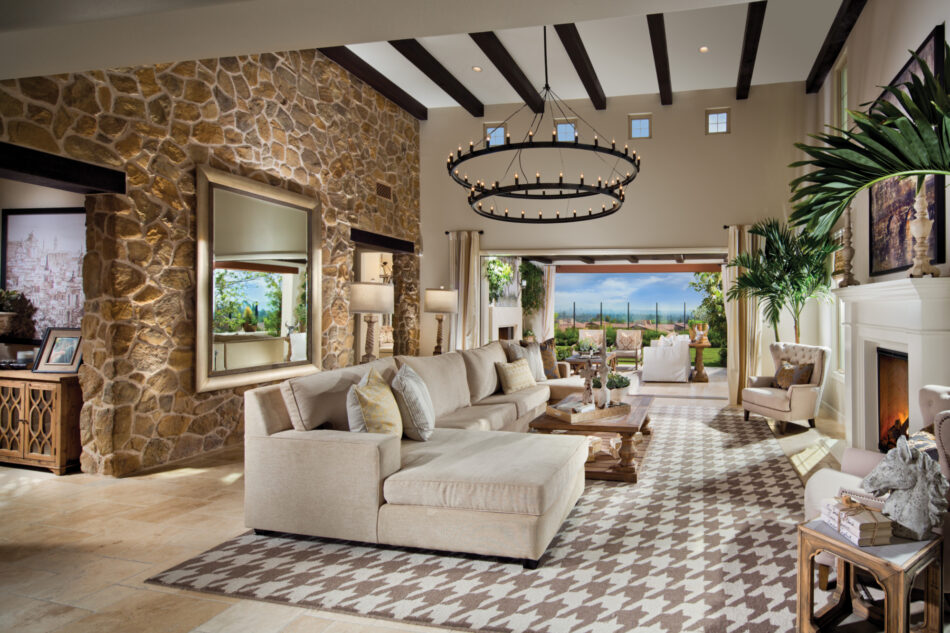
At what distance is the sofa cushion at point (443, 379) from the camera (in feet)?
→ 15.4

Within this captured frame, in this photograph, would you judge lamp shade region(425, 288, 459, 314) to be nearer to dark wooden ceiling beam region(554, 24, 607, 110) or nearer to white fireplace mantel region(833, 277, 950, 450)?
dark wooden ceiling beam region(554, 24, 607, 110)

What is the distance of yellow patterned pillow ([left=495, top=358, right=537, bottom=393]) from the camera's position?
6066 mm

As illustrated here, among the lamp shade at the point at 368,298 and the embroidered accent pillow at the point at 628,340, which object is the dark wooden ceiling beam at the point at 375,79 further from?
the embroidered accent pillow at the point at 628,340

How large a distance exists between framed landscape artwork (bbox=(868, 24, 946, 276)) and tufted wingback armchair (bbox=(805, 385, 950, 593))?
1574 mm

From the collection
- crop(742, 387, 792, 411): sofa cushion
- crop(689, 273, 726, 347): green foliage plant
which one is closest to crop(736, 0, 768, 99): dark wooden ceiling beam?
crop(742, 387, 792, 411): sofa cushion

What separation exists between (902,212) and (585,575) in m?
3.60

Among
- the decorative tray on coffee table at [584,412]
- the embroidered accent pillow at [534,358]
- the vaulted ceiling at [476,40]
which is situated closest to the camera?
A: the vaulted ceiling at [476,40]

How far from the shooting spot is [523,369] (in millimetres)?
6324

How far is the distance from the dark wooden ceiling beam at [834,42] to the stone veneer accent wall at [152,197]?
5374 millimetres

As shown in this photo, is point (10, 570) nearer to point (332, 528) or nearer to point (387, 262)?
point (332, 528)

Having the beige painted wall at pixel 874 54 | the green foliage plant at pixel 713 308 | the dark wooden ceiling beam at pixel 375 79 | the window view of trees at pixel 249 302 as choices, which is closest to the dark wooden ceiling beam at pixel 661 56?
the beige painted wall at pixel 874 54

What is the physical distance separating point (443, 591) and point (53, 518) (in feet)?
8.37

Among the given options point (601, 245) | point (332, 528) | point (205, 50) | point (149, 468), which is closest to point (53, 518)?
point (149, 468)

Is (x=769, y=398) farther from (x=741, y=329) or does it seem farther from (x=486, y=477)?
(x=486, y=477)
